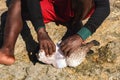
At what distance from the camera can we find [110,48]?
330 cm

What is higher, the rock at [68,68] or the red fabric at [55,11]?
the red fabric at [55,11]

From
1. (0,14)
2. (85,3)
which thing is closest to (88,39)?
(85,3)

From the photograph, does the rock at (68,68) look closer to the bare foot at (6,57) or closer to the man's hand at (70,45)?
the bare foot at (6,57)

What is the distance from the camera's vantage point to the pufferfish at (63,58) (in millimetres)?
3041

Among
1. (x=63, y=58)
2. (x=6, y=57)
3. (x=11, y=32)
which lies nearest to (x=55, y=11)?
(x=11, y=32)

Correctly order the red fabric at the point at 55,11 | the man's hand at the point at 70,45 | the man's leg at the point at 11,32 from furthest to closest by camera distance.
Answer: the red fabric at the point at 55,11, the man's leg at the point at 11,32, the man's hand at the point at 70,45

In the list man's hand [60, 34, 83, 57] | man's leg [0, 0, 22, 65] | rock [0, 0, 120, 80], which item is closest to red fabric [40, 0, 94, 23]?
rock [0, 0, 120, 80]

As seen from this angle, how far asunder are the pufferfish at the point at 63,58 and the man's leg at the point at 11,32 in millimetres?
293

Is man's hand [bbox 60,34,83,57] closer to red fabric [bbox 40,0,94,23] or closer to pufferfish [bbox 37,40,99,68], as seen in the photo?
pufferfish [bbox 37,40,99,68]

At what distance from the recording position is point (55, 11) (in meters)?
3.54

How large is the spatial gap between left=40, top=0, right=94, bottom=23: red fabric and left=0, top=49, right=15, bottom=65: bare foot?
64 centimetres

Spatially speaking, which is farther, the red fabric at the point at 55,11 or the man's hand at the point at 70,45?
the red fabric at the point at 55,11

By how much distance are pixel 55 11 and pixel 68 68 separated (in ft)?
2.37

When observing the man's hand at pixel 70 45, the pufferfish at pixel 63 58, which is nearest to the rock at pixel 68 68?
the pufferfish at pixel 63 58
